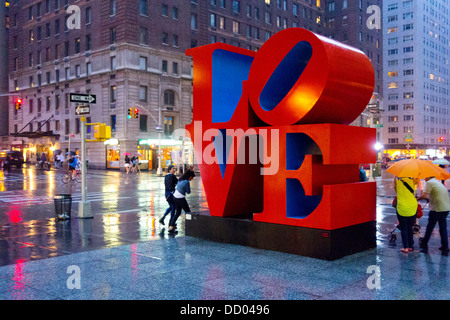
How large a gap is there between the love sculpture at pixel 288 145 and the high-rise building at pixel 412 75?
113449 mm

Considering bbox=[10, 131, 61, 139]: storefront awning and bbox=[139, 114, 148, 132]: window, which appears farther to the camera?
bbox=[10, 131, 61, 139]: storefront awning

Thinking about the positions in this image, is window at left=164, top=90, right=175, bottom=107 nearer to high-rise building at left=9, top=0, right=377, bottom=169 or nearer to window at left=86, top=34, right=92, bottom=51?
high-rise building at left=9, top=0, right=377, bottom=169

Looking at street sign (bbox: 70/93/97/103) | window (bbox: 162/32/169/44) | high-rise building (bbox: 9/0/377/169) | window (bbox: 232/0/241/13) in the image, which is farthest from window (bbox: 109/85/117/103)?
street sign (bbox: 70/93/97/103)

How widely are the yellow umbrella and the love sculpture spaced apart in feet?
2.51

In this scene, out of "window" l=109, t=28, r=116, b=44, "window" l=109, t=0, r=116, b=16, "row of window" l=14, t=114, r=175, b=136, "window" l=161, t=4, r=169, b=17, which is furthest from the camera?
"window" l=161, t=4, r=169, b=17

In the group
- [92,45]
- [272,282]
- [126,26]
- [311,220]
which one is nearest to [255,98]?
[311,220]

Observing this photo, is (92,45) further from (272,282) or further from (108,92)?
(272,282)

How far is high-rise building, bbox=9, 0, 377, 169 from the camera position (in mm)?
54969

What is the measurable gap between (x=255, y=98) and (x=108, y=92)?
4901 centimetres

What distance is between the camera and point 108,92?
186 feet

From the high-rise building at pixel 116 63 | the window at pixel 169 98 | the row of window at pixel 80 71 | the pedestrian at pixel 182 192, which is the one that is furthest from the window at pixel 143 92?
the pedestrian at pixel 182 192

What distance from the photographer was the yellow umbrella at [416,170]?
32.5 ft

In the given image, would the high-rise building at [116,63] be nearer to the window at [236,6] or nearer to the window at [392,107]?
the window at [236,6]
